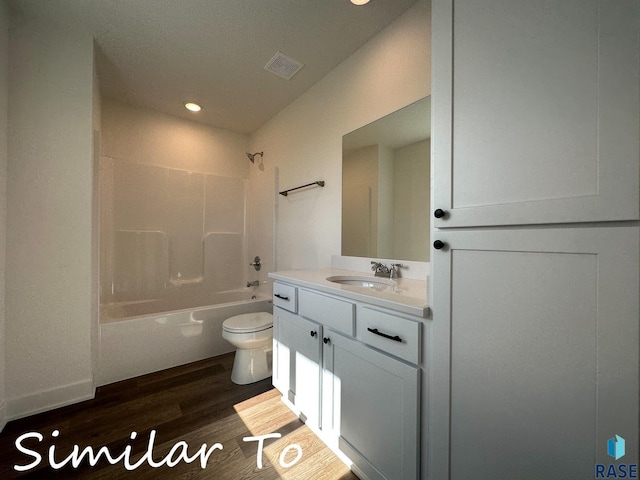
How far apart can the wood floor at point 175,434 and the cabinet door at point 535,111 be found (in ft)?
4.43

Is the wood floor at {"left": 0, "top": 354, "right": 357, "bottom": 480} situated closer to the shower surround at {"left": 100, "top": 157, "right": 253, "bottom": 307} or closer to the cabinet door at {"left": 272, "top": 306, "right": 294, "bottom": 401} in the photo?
the cabinet door at {"left": 272, "top": 306, "right": 294, "bottom": 401}

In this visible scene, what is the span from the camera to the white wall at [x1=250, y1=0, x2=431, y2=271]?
1533 mm

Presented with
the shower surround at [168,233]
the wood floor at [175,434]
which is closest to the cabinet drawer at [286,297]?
the wood floor at [175,434]

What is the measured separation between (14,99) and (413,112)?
2.40m

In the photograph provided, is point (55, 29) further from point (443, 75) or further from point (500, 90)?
point (500, 90)

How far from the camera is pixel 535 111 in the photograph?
67 cm

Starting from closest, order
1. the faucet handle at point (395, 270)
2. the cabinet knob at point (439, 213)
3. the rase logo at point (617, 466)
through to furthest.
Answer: the rase logo at point (617, 466), the cabinet knob at point (439, 213), the faucet handle at point (395, 270)

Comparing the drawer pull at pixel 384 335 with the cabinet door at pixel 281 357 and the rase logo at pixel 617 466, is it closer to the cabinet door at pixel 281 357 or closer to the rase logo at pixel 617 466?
the rase logo at pixel 617 466

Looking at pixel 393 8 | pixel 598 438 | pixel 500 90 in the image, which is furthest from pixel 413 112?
pixel 598 438

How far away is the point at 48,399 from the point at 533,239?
8.87 ft

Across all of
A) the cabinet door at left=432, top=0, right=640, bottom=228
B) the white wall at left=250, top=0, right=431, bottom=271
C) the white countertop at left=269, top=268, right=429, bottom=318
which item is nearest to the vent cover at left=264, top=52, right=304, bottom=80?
the white wall at left=250, top=0, right=431, bottom=271

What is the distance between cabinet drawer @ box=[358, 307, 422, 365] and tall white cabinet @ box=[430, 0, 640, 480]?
0.22 ft

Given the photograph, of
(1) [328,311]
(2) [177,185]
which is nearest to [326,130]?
(1) [328,311]

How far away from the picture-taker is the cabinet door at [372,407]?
36.6 inches
